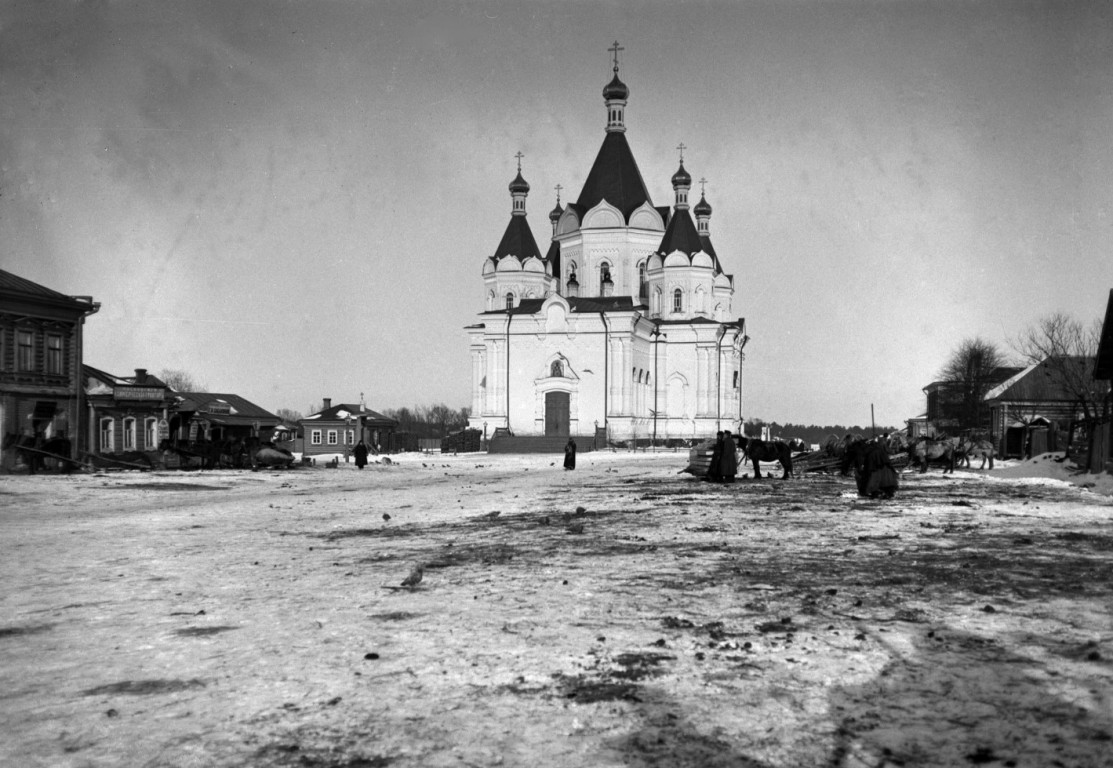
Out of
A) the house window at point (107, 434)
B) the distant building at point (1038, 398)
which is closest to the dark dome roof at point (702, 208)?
the distant building at point (1038, 398)

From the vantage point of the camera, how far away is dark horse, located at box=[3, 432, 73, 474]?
2578 centimetres

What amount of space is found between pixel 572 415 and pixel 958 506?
4425cm

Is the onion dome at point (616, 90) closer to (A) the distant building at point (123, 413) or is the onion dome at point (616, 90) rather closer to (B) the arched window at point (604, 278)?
(B) the arched window at point (604, 278)

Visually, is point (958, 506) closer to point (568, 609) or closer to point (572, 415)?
point (568, 609)

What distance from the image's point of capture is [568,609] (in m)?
7.07

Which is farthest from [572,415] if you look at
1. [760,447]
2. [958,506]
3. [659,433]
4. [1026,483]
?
[958,506]

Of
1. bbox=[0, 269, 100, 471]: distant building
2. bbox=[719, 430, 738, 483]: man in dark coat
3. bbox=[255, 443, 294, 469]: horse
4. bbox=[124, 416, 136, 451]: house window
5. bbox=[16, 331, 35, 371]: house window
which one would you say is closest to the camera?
bbox=[719, 430, 738, 483]: man in dark coat

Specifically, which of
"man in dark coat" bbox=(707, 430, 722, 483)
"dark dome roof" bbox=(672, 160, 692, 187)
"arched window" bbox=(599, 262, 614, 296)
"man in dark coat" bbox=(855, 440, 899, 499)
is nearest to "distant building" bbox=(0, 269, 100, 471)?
"man in dark coat" bbox=(707, 430, 722, 483)

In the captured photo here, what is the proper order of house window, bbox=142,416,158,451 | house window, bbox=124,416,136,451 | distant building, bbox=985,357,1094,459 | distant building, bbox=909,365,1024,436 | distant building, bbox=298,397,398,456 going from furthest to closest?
distant building, bbox=298,397,398,456 → distant building, bbox=909,365,1024,436 → distant building, bbox=985,357,1094,459 → house window, bbox=142,416,158,451 → house window, bbox=124,416,136,451

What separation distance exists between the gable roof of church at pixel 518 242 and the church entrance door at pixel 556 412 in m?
10.7

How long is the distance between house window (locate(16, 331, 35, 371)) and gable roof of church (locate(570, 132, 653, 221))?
138 feet

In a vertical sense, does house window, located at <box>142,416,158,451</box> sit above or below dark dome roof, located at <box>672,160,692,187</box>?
below

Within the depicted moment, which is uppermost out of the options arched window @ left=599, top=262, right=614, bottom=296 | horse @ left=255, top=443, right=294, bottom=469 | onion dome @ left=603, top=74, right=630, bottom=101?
onion dome @ left=603, top=74, right=630, bottom=101

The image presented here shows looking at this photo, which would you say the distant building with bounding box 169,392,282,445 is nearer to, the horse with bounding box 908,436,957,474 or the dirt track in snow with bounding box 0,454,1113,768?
the horse with bounding box 908,436,957,474
